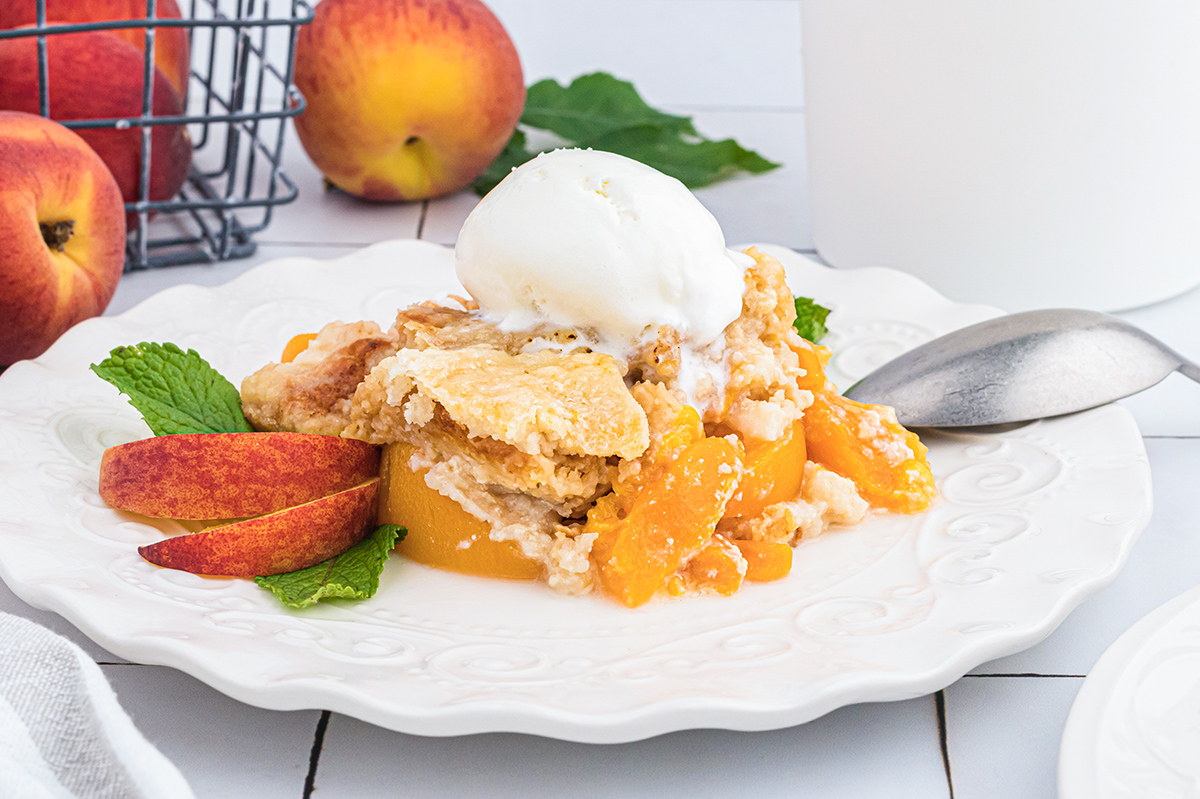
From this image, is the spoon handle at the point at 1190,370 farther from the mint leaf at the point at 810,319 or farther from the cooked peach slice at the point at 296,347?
the cooked peach slice at the point at 296,347

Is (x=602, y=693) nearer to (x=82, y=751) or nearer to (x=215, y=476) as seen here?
(x=82, y=751)

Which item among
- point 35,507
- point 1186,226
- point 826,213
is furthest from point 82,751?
point 1186,226

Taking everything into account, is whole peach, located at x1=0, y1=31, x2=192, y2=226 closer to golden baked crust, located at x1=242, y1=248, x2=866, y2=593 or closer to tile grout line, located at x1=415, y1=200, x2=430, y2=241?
tile grout line, located at x1=415, y1=200, x2=430, y2=241

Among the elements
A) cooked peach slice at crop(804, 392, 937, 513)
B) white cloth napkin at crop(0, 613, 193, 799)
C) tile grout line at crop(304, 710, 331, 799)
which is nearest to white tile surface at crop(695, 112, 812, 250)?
cooked peach slice at crop(804, 392, 937, 513)

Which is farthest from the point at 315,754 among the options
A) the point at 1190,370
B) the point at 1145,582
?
the point at 1190,370

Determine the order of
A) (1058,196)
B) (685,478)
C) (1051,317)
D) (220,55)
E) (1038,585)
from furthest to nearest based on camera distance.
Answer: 1. (220,55)
2. (1058,196)
3. (1051,317)
4. (685,478)
5. (1038,585)
